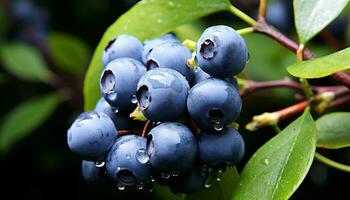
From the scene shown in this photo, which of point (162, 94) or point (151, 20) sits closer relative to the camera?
point (162, 94)

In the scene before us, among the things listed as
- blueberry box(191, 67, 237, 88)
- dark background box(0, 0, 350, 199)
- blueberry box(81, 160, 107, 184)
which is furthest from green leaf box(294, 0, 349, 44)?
dark background box(0, 0, 350, 199)

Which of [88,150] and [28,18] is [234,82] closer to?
[88,150]

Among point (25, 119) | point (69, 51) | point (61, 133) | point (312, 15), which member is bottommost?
point (61, 133)

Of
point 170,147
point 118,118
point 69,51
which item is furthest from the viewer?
point 69,51

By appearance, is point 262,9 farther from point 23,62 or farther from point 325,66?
point 23,62

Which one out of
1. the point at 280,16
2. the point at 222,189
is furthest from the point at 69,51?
the point at 222,189

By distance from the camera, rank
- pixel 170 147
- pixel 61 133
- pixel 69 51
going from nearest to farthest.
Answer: pixel 170 147, pixel 69 51, pixel 61 133

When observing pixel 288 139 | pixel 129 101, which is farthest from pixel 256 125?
pixel 129 101

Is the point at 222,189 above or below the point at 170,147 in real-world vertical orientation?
below
